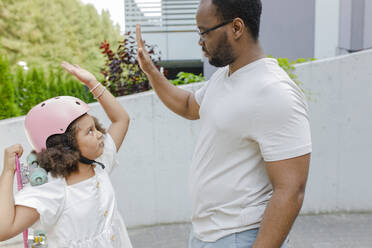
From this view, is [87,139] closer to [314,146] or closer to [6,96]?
[314,146]

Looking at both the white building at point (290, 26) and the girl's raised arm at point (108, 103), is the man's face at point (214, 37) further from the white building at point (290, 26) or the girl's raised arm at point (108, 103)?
the white building at point (290, 26)

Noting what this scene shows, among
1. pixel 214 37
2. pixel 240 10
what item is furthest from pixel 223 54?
pixel 240 10

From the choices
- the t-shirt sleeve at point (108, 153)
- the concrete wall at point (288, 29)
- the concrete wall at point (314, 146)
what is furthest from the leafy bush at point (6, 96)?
the concrete wall at point (288, 29)

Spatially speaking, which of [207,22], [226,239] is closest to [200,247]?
[226,239]

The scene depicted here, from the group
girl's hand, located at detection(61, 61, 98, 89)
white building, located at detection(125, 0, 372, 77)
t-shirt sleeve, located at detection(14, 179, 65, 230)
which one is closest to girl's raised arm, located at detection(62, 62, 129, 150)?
girl's hand, located at detection(61, 61, 98, 89)

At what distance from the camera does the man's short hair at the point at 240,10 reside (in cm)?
159

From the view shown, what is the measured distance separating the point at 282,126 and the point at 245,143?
183 millimetres

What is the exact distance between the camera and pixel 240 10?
159 cm

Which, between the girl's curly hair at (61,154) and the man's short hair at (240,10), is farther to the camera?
the girl's curly hair at (61,154)

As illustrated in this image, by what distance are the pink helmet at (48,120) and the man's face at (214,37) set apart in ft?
2.47

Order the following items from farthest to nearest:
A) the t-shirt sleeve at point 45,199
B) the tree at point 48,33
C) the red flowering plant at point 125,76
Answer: the tree at point 48,33, the red flowering plant at point 125,76, the t-shirt sleeve at point 45,199

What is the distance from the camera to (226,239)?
1655 millimetres

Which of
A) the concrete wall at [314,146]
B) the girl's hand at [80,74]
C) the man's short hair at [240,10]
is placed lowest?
the concrete wall at [314,146]

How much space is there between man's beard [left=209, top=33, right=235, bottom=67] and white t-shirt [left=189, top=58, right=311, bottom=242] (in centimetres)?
7
